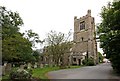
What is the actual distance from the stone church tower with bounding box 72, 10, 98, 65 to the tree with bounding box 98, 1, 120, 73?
4091 cm

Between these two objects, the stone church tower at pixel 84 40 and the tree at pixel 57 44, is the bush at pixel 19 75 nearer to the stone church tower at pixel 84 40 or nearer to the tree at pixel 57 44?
the tree at pixel 57 44

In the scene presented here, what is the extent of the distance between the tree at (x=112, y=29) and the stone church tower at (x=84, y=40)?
40.9 meters

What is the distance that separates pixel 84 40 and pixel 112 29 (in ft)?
165

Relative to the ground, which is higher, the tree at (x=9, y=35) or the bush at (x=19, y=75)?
the tree at (x=9, y=35)

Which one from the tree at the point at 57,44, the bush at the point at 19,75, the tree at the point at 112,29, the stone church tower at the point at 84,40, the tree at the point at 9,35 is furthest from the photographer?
the stone church tower at the point at 84,40

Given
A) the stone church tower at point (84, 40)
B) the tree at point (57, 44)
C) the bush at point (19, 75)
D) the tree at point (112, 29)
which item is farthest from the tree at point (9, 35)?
the stone church tower at point (84, 40)

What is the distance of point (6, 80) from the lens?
62.6ft

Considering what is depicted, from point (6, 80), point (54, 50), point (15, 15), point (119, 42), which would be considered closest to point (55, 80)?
point (6, 80)

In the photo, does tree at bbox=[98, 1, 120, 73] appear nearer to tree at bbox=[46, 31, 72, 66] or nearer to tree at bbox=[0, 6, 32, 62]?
tree at bbox=[0, 6, 32, 62]

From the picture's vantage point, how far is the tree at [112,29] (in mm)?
20833

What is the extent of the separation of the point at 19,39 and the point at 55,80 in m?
7.26

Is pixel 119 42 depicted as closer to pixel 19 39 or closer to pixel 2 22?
pixel 19 39

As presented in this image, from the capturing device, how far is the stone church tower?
223 feet

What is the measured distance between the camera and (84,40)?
239ft
